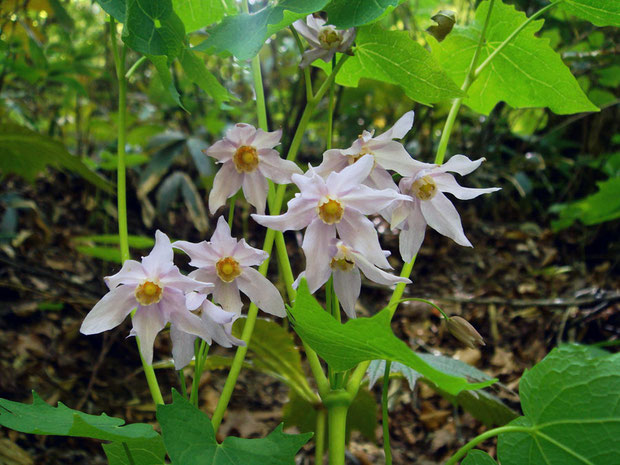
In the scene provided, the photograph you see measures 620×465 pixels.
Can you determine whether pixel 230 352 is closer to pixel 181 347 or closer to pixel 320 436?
pixel 320 436

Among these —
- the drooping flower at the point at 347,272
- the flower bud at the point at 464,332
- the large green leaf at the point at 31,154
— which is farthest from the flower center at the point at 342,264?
the large green leaf at the point at 31,154

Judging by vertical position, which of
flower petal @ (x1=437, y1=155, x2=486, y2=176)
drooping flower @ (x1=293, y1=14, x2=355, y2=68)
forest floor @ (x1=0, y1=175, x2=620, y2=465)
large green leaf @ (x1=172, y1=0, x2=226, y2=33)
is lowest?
forest floor @ (x1=0, y1=175, x2=620, y2=465)

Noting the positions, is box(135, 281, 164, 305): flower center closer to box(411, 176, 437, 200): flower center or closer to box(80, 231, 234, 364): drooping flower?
box(80, 231, 234, 364): drooping flower

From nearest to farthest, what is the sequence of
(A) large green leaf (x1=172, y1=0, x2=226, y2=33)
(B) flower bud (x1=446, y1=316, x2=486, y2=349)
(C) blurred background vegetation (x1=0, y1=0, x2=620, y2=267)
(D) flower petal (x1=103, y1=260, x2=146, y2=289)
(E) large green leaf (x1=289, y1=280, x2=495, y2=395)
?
(E) large green leaf (x1=289, y1=280, x2=495, y2=395) < (D) flower petal (x1=103, y1=260, x2=146, y2=289) < (B) flower bud (x1=446, y1=316, x2=486, y2=349) < (A) large green leaf (x1=172, y1=0, x2=226, y2=33) < (C) blurred background vegetation (x1=0, y1=0, x2=620, y2=267)

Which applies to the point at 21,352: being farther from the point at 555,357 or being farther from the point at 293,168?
the point at 555,357

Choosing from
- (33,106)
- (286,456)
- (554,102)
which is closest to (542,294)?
(554,102)

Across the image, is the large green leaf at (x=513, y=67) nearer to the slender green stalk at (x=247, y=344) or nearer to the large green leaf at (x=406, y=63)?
the large green leaf at (x=406, y=63)

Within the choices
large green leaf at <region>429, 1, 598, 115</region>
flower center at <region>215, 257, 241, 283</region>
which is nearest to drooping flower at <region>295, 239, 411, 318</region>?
flower center at <region>215, 257, 241, 283</region>
